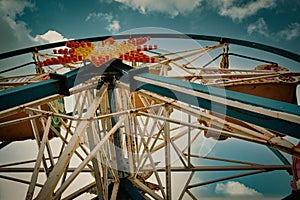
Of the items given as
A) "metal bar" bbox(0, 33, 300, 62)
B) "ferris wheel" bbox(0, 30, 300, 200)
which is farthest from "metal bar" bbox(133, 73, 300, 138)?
"metal bar" bbox(0, 33, 300, 62)

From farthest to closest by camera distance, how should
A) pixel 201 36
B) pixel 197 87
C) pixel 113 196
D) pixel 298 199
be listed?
pixel 201 36 → pixel 113 196 → pixel 197 87 → pixel 298 199

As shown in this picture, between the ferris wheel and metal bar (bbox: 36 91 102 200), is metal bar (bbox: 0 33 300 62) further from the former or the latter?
metal bar (bbox: 36 91 102 200)

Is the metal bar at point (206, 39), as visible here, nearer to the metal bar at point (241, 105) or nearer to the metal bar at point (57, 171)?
the metal bar at point (241, 105)

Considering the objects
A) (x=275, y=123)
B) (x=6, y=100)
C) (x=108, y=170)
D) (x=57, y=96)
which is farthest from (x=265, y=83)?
(x=6, y=100)

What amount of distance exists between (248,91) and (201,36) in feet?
14.8

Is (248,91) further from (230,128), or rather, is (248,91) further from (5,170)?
(5,170)

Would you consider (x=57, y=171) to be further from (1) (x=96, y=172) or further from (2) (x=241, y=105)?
(2) (x=241, y=105)

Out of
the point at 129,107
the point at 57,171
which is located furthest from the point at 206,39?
the point at 57,171

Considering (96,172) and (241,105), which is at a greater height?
(241,105)

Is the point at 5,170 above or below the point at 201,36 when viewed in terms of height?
below

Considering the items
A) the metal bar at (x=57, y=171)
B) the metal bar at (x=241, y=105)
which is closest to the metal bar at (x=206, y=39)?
the metal bar at (x=241, y=105)

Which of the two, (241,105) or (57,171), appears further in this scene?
(57,171)

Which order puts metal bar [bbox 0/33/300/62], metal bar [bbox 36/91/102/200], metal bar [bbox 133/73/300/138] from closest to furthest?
metal bar [bbox 133/73/300/138] → metal bar [bbox 36/91/102/200] → metal bar [bbox 0/33/300/62]

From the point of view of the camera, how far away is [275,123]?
2596 mm
